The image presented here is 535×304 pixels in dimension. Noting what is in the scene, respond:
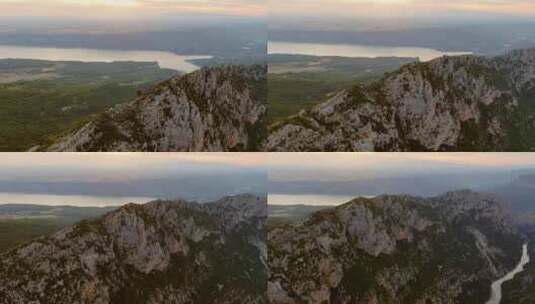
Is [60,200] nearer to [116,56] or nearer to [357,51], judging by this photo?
[116,56]

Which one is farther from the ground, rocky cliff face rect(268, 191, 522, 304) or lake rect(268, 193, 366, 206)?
lake rect(268, 193, 366, 206)

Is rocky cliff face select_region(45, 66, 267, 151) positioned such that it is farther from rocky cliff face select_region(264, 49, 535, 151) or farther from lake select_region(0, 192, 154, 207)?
lake select_region(0, 192, 154, 207)

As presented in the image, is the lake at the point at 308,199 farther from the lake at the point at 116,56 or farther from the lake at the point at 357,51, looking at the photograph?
the lake at the point at 116,56

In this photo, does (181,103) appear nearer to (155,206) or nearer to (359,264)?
(155,206)

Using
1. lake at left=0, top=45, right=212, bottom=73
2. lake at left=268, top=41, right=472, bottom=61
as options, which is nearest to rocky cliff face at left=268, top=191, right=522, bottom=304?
lake at left=268, top=41, right=472, bottom=61

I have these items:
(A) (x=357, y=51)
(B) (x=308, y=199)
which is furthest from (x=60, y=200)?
(A) (x=357, y=51)

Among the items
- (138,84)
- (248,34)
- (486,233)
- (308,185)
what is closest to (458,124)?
(486,233)
